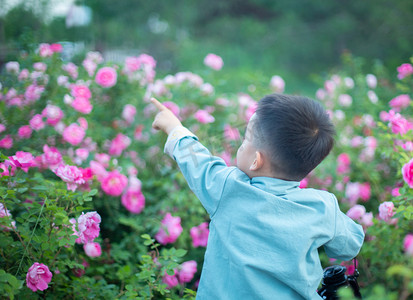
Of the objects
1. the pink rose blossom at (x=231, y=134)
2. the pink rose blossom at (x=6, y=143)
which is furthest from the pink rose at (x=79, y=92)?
the pink rose blossom at (x=231, y=134)

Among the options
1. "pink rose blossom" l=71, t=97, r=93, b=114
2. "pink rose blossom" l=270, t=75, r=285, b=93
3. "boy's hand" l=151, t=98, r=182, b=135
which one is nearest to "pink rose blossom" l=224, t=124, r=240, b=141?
"pink rose blossom" l=270, t=75, r=285, b=93

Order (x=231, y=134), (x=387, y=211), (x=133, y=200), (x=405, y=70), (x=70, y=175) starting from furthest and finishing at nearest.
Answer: (x=231, y=134) → (x=405, y=70) → (x=133, y=200) → (x=387, y=211) → (x=70, y=175)

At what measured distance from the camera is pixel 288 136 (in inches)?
44.5

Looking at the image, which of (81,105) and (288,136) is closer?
(288,136)

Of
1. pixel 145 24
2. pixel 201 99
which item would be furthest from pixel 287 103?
pixel 145 24

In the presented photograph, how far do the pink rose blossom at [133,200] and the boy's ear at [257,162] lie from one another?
1013 mm

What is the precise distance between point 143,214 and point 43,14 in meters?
3.24

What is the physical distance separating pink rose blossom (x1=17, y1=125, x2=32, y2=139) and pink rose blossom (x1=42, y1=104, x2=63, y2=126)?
0.10m

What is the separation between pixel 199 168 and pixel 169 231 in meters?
0.80

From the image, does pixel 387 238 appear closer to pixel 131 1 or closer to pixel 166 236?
pixel 166 236

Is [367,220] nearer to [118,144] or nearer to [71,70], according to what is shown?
[118,144]

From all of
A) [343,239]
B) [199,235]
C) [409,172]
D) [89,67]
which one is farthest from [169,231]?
[89,67]

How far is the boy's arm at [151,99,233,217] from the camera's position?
118 cm

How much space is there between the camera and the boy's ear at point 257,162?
3.78ft
